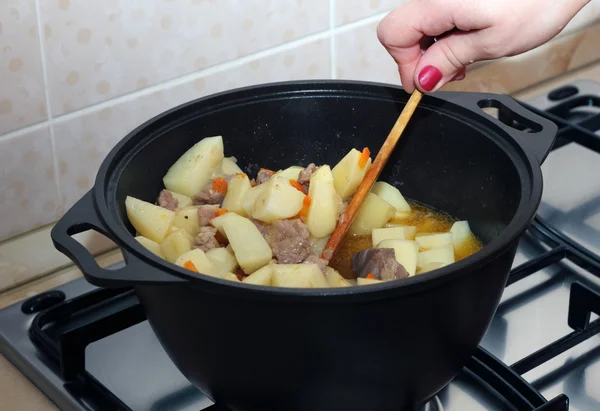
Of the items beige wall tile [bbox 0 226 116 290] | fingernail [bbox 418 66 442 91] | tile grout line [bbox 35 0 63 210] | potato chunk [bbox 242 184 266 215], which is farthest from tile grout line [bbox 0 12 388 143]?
fingernail [bbox 418 66 442 91]

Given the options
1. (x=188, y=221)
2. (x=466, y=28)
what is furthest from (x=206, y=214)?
(x=466, y=28)

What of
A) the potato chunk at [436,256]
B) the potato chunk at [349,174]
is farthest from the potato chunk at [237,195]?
the potato chunk at [436,256]

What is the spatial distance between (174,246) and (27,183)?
288mm

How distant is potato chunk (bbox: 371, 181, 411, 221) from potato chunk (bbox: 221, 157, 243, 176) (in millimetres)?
176

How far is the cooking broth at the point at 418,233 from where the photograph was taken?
1047 millimetres

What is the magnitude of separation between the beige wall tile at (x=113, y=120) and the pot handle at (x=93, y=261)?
32cm

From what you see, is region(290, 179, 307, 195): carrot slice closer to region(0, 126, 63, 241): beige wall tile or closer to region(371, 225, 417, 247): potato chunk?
region(371, 225, 417, 247): potato chunk

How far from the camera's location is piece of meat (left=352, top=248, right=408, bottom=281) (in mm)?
909

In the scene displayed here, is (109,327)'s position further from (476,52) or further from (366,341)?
(476,52)

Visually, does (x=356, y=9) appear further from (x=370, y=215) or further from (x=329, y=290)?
(x=329, y=290)

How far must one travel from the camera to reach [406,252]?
3.19 ft

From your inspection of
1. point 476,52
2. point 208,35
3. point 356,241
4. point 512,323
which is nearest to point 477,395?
point 512,323

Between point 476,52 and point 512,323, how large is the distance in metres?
0.32

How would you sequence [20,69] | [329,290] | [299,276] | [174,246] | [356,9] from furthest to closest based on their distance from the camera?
[356,9] < [20,69] < [174,246] < [299,276] < [329,290]
